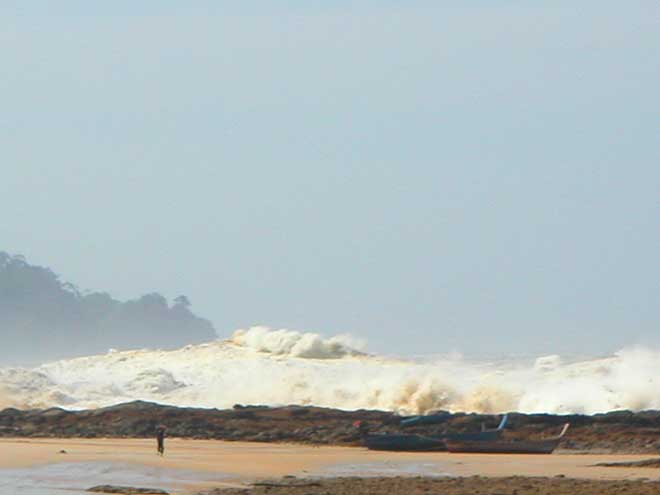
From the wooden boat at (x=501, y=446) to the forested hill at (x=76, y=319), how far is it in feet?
333

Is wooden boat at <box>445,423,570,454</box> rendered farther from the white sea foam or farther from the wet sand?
the white sea foam

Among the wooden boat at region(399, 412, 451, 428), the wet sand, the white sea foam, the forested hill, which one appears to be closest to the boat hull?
the wet sand

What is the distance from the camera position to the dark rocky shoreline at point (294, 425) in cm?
4166

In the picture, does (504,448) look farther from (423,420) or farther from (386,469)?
(386,469)

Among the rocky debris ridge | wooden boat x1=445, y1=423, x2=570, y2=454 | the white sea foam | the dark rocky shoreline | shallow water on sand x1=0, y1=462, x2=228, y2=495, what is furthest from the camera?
the white sea foam

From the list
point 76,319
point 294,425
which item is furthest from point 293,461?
point 76,319

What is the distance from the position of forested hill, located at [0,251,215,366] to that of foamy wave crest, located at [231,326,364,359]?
239 feet

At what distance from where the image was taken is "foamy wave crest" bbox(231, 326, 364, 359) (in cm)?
6531

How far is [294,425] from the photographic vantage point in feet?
148

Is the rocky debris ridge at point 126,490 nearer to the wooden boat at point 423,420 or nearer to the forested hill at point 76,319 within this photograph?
the wooden boat at point 423,420

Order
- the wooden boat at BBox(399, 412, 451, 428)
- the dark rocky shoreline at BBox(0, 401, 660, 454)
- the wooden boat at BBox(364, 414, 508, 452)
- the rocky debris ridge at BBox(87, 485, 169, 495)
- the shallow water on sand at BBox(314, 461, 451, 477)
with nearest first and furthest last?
1. the rocky debris ridge at BBox(87, 485, 169, 495)
2. the shallow water on sand at BBox(314, 461, 451, 477)
3. the wooden boat at BBox(364, 414, 508, 452)
4. the dark rocky shoreline at BBox(0, 401, 660, 454)
5. the wooden boat at BBox(399, 412, 451, 428)

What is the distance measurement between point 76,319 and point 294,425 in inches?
4207

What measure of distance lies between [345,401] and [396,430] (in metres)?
11.1

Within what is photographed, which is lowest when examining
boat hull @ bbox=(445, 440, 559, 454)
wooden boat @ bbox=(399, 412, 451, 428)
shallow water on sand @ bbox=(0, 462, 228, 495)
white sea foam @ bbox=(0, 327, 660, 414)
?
shallow water on sand @ bbox=(0, 462, 228, 495)
